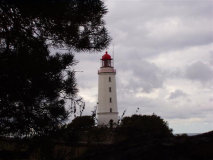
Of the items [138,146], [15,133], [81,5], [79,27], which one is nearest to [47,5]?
[81,5]

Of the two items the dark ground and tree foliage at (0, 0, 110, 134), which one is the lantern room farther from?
the dark ground

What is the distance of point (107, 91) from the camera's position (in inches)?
1581

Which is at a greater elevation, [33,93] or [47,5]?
[47,5]

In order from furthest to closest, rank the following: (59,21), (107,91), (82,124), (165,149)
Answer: (107,91)
(59,21)
(82,124)
(165,149)

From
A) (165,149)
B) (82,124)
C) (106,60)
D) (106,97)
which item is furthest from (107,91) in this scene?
(165,149)

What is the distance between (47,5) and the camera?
483 cm

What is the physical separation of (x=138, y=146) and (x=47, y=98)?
3.66 metres

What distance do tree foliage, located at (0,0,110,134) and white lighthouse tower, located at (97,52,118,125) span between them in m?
33.6

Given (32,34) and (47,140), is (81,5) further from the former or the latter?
(47,140)

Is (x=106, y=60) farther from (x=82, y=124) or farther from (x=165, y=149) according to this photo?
(x=165, y=149)

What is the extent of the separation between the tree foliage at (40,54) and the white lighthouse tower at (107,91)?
110 feet

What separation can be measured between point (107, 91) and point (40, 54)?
3501 centimetres

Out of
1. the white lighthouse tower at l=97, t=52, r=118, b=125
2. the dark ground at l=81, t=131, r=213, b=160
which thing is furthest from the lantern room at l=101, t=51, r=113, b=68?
the dark ground at l=81, t=131, r=213, b=160

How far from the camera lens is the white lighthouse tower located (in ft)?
130
